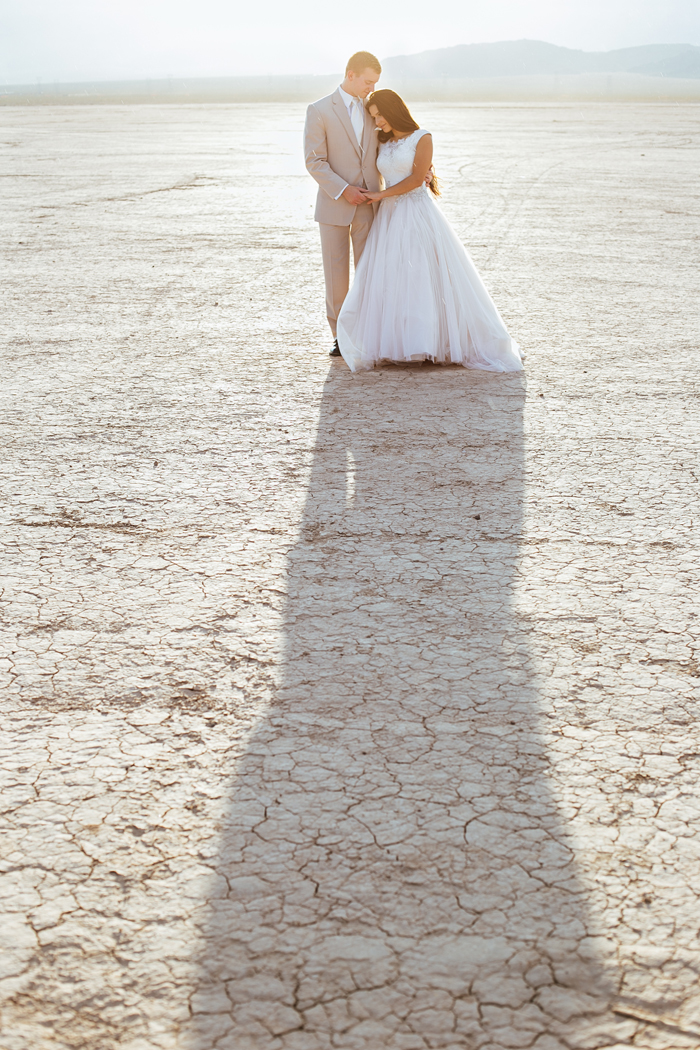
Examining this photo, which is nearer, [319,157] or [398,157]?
[398,157]

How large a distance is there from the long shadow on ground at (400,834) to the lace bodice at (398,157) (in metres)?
3.07

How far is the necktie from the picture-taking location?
225 inches

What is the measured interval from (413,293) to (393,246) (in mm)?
338

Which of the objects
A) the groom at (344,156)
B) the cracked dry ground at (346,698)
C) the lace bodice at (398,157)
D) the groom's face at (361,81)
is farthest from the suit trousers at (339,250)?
the groom's face at (361,81)

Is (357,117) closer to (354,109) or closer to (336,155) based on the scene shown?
(354,109)

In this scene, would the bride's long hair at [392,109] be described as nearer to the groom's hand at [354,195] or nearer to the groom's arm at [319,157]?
the groom's arm at [319,157]

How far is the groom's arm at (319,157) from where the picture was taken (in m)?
5.72

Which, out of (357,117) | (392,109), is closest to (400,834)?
(392,109)

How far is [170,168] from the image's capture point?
690 inches

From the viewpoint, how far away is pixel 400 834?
2107mm

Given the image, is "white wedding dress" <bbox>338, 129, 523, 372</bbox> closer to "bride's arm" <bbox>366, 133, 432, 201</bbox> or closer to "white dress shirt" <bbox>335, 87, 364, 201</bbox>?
"bride's arm" <bbox>366, 133, 432, 201</bbox>

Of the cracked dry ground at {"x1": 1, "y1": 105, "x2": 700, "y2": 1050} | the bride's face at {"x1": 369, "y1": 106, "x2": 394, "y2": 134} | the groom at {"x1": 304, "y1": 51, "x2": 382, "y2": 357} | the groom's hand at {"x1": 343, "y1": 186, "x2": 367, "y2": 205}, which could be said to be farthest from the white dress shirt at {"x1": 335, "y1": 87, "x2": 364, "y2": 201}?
the cracked dry ground at {"x1": 1, "y1": 105, "x2": 700, "y2": 1050}

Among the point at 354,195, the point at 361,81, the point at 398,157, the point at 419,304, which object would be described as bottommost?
the point at 419,304

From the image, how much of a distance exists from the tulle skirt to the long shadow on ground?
2423 millimetres
